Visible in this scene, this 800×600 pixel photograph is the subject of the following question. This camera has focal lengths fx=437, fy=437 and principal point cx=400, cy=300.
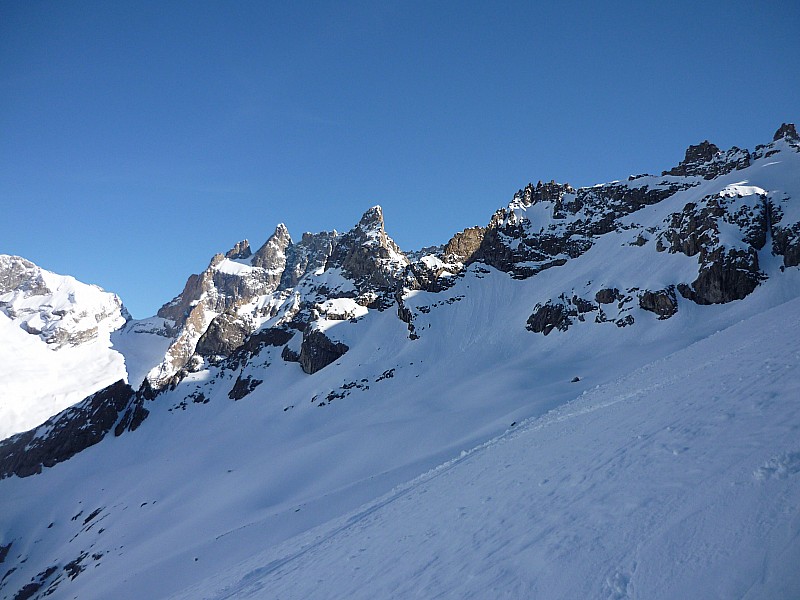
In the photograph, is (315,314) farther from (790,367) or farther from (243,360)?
(790,367)

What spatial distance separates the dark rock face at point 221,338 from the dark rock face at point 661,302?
105 m

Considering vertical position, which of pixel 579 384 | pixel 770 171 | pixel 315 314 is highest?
pixel 315 314

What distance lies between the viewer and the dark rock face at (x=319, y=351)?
310 ft

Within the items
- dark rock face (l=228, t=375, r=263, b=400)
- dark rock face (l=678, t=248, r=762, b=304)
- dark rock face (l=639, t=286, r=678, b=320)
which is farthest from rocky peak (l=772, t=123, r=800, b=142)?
dark rock face (l=228, t=375, r=263, b=400)

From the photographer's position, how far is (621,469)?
30.5ft

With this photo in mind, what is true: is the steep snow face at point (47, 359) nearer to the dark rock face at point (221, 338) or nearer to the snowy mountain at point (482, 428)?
the snowy mountain at point (482, 428)

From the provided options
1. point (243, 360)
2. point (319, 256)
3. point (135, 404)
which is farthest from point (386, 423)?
point (319, 256)

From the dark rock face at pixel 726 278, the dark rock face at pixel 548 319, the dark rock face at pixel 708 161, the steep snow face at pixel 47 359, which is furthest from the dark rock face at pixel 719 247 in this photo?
the steep snow face at pixel 47 359

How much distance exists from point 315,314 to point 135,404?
52608mm

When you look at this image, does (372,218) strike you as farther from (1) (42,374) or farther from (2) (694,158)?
(1) (42,374)

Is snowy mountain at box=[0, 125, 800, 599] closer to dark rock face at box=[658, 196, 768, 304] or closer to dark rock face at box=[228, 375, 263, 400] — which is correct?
dark rock face at box=[658, 196, 768, 304]

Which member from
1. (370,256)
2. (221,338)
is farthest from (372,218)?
(221,338)

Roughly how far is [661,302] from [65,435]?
127663 millimetres

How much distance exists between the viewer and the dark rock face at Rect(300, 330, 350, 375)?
9456 cm
